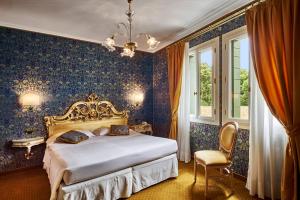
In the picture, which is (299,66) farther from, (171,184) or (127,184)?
(127,184)

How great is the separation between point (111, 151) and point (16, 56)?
267 cm

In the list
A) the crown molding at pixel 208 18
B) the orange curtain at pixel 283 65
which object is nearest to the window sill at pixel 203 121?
the orange curtain at pixel 283 65

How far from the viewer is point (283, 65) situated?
2189 mm

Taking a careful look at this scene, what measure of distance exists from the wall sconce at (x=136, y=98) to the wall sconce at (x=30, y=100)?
2184 mm

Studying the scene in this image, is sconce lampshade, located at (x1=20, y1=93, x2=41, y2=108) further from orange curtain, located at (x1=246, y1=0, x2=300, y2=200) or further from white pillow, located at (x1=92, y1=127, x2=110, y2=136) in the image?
orange curtain, located at (x1=246, y1=0, x2=300, y2=200)

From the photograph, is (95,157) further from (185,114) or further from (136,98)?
(136,98)

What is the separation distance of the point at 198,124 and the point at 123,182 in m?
2.05

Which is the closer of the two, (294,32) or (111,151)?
(294,32)

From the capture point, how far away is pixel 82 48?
429 cm

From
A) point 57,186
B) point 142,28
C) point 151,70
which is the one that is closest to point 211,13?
point 142,28

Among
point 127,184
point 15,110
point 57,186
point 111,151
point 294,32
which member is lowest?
point 127,184

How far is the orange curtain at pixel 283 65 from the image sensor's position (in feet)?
6.65

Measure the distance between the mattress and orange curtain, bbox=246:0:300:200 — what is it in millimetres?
1631

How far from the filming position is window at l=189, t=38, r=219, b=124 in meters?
3.51
